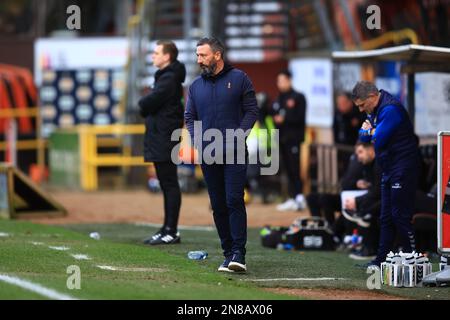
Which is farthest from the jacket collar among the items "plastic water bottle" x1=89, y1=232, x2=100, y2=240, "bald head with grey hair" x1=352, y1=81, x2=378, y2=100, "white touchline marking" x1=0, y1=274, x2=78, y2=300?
"plastic water bottle" x1=89, y1=232, x2=100, y2=240

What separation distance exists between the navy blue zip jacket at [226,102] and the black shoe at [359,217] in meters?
2.79

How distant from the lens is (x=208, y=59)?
1117cm

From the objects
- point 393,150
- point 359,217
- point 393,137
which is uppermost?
point 393,137

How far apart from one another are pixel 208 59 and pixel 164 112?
7.02 ft

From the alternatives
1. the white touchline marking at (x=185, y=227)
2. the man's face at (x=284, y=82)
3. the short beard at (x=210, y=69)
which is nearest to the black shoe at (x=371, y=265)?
the short beard at (x=210, y=69)

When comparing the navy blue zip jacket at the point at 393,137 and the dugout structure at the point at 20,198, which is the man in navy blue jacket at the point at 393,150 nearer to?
the navy blue zip jacket at the point at 393,137

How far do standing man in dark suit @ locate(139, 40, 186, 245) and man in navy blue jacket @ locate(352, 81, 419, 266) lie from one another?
2.28 m

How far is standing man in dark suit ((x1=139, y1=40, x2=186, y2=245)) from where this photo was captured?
43.1ft

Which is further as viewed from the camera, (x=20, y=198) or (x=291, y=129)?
(x=291, y=129)

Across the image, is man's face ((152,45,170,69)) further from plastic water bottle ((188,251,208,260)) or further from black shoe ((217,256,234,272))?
black shoe ((217,256,234,272))

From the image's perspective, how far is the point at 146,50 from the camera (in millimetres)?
26281

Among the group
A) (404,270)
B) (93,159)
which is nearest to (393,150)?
(404,270)

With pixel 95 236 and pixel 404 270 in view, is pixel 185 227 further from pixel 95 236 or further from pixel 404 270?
pixel 404 270
